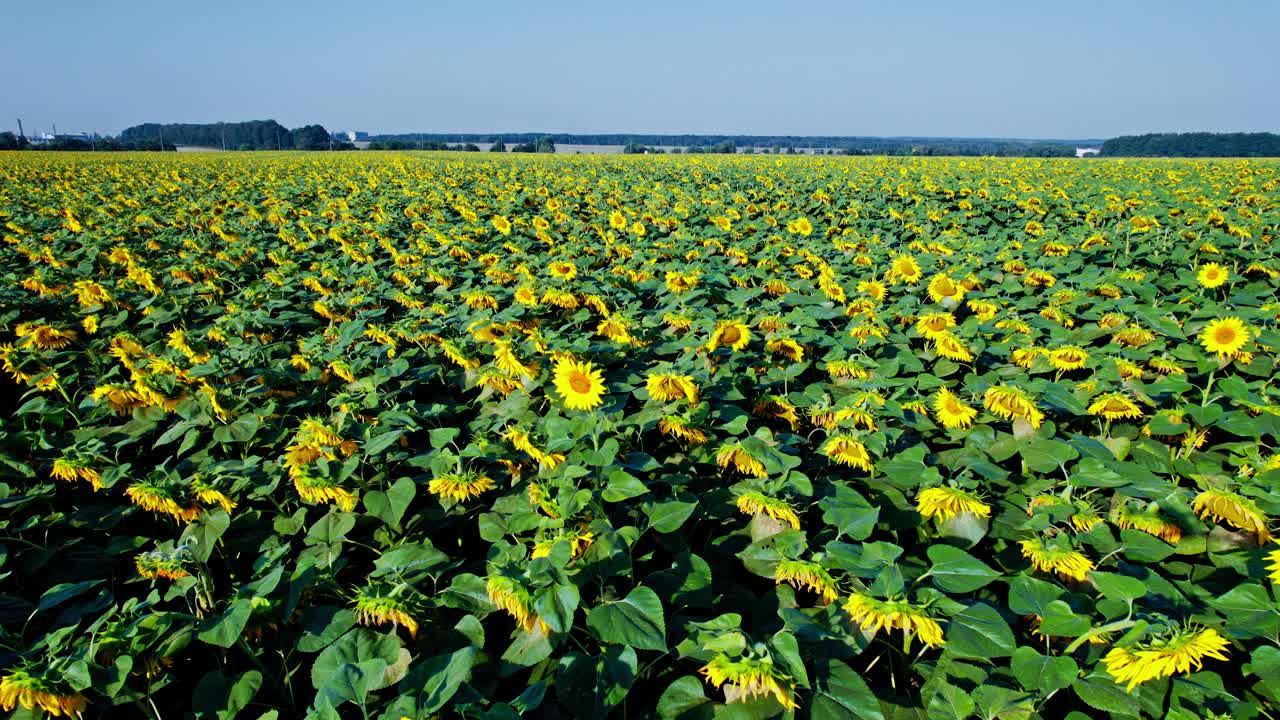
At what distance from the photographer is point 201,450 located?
303 cm

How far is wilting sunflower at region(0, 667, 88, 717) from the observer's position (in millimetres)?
1447

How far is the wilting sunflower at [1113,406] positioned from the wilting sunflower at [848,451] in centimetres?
139

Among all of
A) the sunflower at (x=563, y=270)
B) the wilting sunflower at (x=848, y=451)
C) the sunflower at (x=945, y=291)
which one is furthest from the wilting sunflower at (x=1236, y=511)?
the sunflower at (x=563, y=270)

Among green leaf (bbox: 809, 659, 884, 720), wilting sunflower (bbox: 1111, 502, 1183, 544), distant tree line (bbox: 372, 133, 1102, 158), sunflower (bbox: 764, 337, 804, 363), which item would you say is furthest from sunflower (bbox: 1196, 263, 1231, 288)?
distant tree line (bbox: 372, 133, 1102, 158)

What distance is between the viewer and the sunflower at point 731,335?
379 cm

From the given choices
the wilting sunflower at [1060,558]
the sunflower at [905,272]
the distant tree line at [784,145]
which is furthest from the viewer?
the distant tree line at [784,145]

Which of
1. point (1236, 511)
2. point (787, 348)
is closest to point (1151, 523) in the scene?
point (1236, 511)

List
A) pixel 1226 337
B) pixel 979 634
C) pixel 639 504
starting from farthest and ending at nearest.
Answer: pixel 1226 337 < pixel 639 504 < pixel 979 634

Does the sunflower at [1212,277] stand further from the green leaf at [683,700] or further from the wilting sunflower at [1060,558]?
the green leaf at [683,700]

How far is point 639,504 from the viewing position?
2432 millimetres

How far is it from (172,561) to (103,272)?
Result: 22.0ft

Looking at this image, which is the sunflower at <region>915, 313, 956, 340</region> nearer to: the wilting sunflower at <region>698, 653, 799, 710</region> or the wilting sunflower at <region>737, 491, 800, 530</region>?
the wilting sunflower at <region>737, 491, 800, 530</region>

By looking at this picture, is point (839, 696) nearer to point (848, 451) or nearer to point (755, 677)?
point (755, 677)

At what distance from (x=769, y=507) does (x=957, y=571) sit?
59 cm
